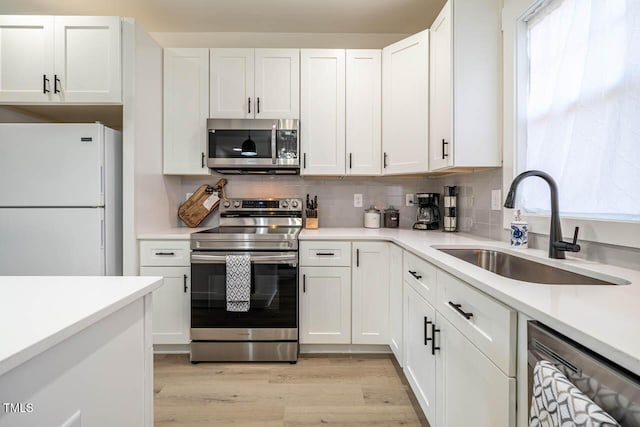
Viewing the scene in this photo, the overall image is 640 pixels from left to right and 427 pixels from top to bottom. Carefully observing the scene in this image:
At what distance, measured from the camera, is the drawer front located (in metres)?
1.44

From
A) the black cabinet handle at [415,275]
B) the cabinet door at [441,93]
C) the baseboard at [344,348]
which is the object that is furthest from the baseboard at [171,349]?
the cabinet door at [441,93]

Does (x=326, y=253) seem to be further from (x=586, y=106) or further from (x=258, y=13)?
(x=258, y=13)

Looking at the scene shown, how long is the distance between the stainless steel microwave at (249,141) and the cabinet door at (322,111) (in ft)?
0.47

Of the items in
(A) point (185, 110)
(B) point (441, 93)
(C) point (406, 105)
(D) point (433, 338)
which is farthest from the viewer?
(A) point (185, 110)

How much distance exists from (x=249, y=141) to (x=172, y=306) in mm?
1322

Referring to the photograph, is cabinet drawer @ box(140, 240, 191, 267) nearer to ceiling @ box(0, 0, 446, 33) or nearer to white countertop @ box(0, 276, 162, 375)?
white countertop @ box(0, 276, 162, 375)

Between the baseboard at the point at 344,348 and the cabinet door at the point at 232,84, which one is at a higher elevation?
the cabinet door at the point at 232,84

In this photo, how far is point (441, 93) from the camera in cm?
204

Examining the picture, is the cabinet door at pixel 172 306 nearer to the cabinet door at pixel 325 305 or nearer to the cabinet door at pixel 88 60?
the cabinet door at pixel 325 305

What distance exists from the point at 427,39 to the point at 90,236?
8.44 feet

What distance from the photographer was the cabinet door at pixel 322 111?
8.28 feet

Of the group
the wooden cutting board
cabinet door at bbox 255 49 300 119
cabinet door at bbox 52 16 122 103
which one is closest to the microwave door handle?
cabinet door at bbox 255 49 300 119

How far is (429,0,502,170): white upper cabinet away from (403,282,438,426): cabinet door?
2.86ft

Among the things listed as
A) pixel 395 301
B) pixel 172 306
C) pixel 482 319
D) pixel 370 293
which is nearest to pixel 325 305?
pixel 370 293
